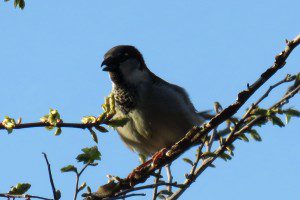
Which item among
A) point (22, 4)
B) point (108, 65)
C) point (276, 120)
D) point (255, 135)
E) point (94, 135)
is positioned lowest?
point (276, 120)

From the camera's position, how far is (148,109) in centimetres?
544

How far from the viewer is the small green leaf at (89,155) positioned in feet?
8.36

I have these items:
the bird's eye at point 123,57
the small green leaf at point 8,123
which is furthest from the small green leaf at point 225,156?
the bird's eye at point 123,57

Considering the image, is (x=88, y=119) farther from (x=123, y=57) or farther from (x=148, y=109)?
(x=123, y=57)

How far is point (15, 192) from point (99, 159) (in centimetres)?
39

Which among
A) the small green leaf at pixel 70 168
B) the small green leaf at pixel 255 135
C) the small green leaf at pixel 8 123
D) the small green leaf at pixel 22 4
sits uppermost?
the small green leaf at pixel 22 4

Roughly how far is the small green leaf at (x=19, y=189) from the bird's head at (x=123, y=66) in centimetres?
334

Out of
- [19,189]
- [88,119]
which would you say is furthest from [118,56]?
[19,189]

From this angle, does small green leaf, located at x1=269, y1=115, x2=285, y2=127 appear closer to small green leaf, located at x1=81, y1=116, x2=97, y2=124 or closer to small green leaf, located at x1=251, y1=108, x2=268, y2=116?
small green leaf, located at x1=251, y1=108, x2=268, y2=116

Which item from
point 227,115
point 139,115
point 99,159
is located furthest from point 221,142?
point 139,115

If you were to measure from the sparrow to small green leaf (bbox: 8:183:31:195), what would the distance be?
2.89 m

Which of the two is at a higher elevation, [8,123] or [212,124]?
[8,123]

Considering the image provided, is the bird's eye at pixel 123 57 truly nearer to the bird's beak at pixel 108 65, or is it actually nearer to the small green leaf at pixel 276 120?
the bird's beak at pixel 108 65

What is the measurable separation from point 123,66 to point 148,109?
2.45ft
